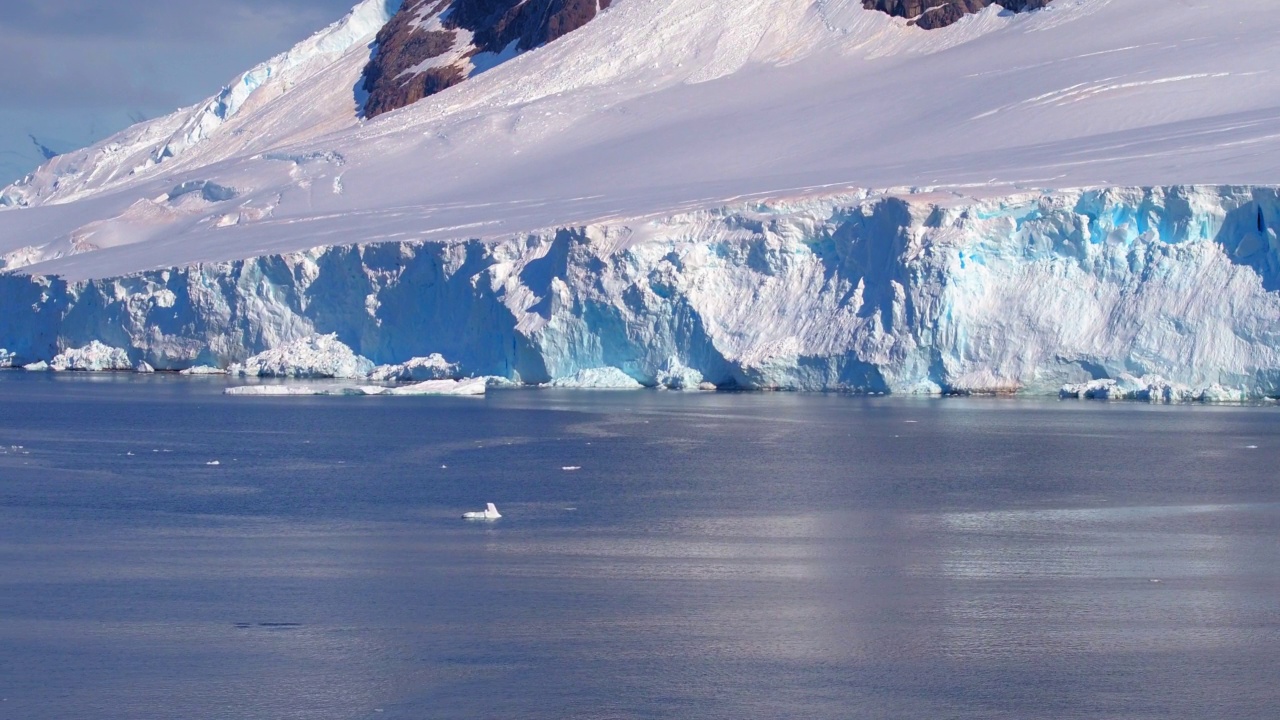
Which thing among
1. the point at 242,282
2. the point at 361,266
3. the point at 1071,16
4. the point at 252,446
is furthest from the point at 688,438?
the point at 1071,16

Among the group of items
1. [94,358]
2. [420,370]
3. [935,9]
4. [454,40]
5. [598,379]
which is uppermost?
[454,40]

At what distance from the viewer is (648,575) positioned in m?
9.37

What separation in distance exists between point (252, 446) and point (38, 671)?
1039 cm

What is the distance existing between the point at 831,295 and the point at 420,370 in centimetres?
753

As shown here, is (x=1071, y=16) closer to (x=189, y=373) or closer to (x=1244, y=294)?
(x=1244, y=294)

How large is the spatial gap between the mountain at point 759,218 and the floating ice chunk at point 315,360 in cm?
26

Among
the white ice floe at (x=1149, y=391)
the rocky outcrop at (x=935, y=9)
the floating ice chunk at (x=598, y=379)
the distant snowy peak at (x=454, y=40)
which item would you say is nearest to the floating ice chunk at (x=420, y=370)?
the floating ice chunk at (x=598, y=379)

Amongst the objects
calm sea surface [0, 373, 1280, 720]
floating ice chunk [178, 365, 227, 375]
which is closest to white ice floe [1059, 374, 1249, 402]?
calm sea surface [0, 373, 1280, 720]

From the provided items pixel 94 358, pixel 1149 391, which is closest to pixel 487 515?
pixel 1149 391

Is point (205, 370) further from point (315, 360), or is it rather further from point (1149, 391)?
point (1149, 391)

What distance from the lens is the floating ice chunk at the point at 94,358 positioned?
31156mm

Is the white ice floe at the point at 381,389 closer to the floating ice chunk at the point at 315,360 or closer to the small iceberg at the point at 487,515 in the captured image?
the floating ice chunk at the point at 315,360

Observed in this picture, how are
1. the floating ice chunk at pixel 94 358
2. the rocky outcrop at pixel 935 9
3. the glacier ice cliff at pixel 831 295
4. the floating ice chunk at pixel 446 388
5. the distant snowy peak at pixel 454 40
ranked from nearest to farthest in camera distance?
the glacier ice cliff at pixel 831 295 < the floating ice chunk at pixel 446 388 < the floating ice chunk at pixel 94 358 < the rocky outcrop at pixel 935 9 < the distant snowy peak at pixel 454 40

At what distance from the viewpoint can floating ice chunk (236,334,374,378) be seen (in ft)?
91.9
